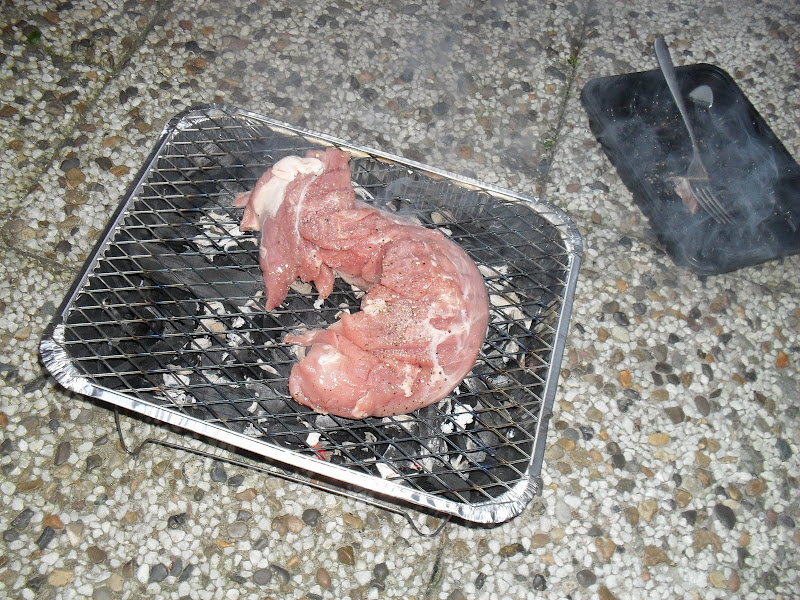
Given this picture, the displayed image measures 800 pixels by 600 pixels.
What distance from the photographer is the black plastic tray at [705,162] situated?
3891 millimetres

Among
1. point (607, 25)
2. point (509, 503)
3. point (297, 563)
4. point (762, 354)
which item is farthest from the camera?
point (607, 25)

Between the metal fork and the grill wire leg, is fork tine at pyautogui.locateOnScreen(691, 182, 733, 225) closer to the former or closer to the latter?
the metal fork

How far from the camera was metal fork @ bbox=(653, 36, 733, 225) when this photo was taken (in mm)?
3939

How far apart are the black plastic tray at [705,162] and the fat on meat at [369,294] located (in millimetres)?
1747

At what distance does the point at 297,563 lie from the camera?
2.97 m

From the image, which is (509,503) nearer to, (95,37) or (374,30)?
(374,30)

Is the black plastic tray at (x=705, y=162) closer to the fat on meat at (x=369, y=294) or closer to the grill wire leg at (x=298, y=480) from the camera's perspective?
the fat on meat at (x=369, y=294)

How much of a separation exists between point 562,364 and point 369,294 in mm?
1402

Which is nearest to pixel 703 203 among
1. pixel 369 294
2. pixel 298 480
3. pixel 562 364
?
pixel 562 364

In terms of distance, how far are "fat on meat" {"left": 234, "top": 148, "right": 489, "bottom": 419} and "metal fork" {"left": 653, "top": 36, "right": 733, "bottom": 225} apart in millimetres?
1886

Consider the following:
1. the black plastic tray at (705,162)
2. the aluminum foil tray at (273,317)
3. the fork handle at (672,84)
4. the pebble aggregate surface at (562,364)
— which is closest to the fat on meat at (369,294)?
the aluminum foil tray at (273,317)

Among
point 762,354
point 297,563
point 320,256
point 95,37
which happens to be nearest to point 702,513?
point 762,354

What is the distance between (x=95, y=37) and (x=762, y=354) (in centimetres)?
→ 484

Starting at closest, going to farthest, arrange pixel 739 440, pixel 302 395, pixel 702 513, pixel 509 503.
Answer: pixel 509 503 → pixel 302 395 → pixel 702 513 → pixel 739 440
